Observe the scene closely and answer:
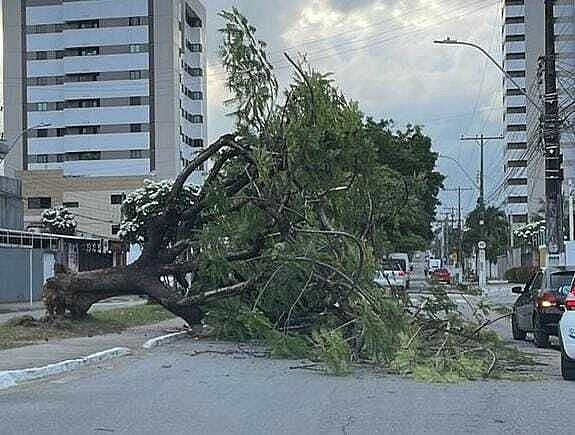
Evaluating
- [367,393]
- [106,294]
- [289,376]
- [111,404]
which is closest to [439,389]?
[367,393]

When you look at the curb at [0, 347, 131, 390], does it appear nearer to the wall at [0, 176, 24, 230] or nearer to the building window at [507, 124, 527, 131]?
the wall at [0, 176, 24, 230]

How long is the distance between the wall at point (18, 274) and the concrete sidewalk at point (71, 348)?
60.3ft

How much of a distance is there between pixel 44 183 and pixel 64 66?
474 inches

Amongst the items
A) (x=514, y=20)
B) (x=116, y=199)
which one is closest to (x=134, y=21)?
(x=116, y=199)

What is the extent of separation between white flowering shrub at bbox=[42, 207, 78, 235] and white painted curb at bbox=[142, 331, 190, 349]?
2154 inches

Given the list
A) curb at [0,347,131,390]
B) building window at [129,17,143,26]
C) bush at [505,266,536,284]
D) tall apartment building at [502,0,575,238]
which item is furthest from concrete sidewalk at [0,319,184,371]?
tall apartment building at [502,0,575,238]

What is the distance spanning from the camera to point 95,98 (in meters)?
94.7

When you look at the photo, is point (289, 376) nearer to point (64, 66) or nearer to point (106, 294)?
point (106, 294)

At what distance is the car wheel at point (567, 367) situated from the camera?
46.1 ft

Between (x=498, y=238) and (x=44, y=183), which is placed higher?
(x=44, y=183)

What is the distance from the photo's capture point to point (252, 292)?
20312mm

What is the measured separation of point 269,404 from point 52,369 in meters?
4.97

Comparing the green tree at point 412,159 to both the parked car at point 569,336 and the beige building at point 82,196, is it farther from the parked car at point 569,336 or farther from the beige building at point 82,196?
the beige building at point 82,196

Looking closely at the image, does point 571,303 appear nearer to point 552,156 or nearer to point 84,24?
point 552,156
